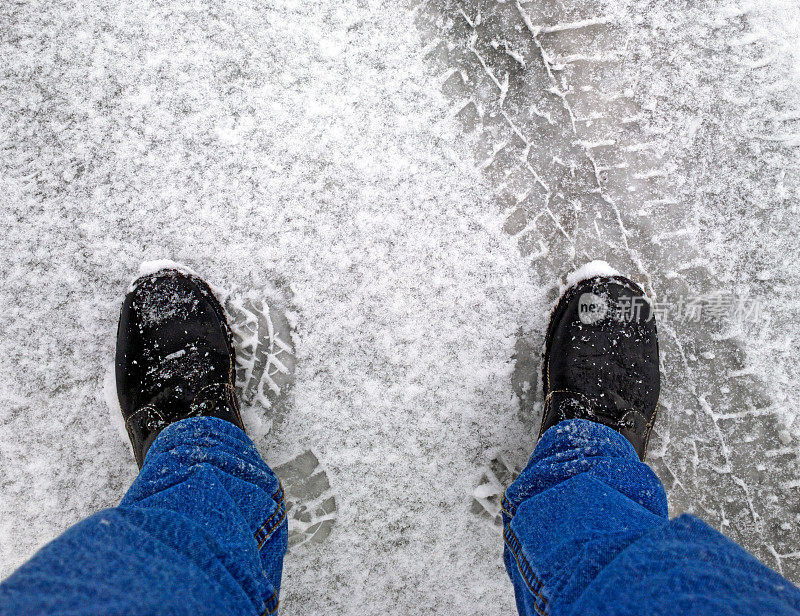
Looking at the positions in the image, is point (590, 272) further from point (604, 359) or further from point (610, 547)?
point (610, 547)

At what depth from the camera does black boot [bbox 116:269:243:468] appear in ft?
3.31

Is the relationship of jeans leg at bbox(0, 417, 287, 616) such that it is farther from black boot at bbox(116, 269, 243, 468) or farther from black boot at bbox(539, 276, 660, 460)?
black boot at bbox(539, 276, 660, 460)

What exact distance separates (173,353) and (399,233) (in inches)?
22.5

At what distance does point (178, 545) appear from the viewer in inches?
25.4

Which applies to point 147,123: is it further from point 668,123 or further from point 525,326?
point 668,123

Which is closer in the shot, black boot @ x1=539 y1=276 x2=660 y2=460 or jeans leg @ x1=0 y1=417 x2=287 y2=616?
jeans leg @ x1=0 y1=417 x2=287 y2=616

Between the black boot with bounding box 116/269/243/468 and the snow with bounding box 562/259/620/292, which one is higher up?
the snow with bounding box 562/259/620/292

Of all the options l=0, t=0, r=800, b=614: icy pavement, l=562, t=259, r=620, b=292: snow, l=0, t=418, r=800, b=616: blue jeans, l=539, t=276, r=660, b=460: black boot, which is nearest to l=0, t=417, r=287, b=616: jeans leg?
l=0, t=418, r=800, b=616: blue jeans

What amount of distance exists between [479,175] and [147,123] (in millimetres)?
776

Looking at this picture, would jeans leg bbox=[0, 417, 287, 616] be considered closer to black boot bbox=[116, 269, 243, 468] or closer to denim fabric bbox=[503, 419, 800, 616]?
black boot bbox=[116, 269, 243, 468]

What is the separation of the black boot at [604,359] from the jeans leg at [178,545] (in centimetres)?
64

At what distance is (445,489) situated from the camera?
43.2 inches

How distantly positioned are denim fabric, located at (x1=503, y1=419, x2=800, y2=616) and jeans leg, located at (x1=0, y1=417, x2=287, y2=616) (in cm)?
44

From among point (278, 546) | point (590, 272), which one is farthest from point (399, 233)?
point (278, 546)
